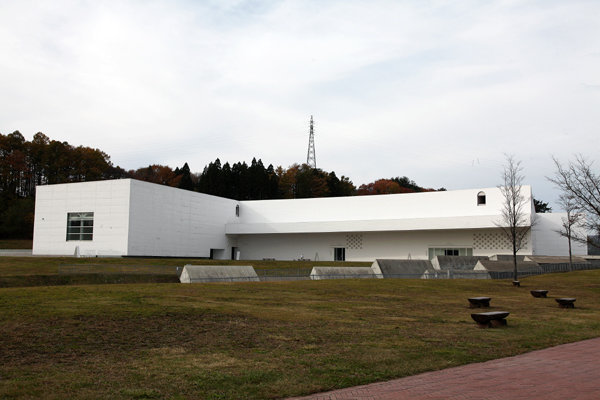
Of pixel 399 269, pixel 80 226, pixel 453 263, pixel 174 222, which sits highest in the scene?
pixel 174 222

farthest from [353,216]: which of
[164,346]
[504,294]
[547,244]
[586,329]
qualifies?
[164,346]

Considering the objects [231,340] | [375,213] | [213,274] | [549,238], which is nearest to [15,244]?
[375,213]

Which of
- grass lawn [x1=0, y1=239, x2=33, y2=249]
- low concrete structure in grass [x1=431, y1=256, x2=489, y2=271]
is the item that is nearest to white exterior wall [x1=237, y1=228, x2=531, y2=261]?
low concrete structure in grass [x1=431, y1=256, x2=489, y2=271]

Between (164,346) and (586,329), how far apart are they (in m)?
9.30

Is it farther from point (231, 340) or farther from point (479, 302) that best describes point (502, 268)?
point (231, 340)

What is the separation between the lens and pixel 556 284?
25250 millimetres

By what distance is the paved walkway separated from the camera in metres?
5.99

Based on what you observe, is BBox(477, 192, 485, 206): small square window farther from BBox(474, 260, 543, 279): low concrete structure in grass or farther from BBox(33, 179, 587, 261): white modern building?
BBox(474, 260, 543, 279): low concrete structure in grass

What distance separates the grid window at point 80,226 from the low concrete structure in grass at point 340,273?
2463 cm

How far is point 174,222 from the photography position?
46.7 meters

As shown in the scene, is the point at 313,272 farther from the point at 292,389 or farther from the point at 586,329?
the point at 292,389

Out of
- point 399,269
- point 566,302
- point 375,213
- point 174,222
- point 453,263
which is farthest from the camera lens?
point 375,213

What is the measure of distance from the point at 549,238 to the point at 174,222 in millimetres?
35065

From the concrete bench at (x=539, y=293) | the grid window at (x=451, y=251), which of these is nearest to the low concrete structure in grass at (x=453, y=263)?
the concrete bench at (x=539, y=293)
